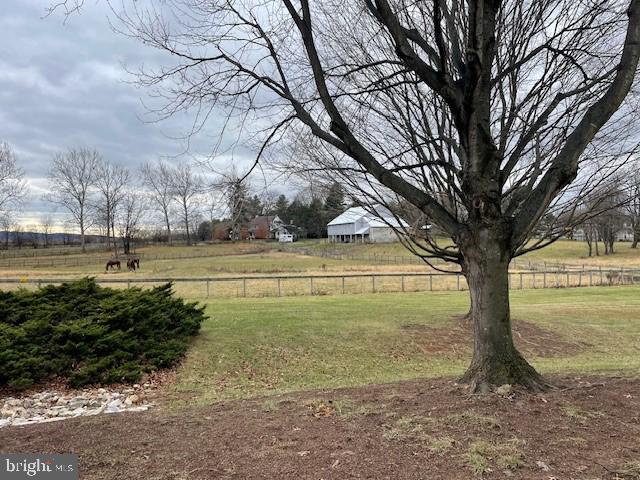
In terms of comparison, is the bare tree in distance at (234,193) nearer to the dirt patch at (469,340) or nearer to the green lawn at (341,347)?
the green lawn at (341,347)

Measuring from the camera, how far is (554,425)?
4.02 meters

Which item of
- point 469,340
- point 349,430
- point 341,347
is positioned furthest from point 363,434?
point 469,340

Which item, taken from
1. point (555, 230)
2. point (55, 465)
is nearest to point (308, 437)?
point (55, 465)

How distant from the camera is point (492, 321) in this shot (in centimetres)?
515

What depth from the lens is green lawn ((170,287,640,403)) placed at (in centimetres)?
916

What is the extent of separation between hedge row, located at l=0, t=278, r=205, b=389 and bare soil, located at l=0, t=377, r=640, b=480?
3.34 metres

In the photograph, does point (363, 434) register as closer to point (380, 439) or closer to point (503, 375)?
point (380, 439)

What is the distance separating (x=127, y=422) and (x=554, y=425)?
433 centimetres

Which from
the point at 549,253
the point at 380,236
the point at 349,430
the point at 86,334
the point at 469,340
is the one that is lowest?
the point at 549,253

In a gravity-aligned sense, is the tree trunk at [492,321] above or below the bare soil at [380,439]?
above

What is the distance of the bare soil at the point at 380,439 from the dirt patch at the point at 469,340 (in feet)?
20.8

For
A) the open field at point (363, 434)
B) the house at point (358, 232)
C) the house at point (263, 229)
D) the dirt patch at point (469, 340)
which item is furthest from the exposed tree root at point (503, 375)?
the house at point (263, 229)

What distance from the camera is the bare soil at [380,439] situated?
3396mm

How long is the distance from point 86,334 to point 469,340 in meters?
9.14
